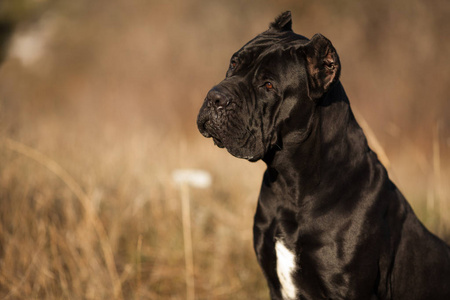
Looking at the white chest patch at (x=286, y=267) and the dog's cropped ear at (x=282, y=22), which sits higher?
the dog's cropped ear at (x=282, y=22)

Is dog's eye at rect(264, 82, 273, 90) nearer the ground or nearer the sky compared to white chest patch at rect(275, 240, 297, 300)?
nearer the sky

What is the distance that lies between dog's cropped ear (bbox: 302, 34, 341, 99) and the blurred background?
114cm

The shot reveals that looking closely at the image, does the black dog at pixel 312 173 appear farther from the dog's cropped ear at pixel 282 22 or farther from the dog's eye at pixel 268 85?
the dog's cropped ear at pixel 282 22

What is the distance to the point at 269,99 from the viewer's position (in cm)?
212

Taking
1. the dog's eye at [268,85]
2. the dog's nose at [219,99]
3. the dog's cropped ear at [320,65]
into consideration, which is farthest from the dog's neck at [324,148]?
the dog's nose at [219,99]

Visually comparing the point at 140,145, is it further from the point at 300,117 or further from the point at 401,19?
the point at 401,19

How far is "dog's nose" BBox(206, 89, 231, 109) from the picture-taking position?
2.04 metres

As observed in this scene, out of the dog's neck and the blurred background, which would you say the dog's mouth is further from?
the blurred background

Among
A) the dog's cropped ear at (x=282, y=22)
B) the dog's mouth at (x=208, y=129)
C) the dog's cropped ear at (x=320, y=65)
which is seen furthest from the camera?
the dog's cropped ear at (x=282, y=22)

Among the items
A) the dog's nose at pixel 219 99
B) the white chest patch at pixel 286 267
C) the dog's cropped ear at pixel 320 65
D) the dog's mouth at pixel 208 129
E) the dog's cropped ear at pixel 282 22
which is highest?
the dog's cropped ear at pixel 282 22

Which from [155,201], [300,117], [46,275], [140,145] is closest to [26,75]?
[140,145]

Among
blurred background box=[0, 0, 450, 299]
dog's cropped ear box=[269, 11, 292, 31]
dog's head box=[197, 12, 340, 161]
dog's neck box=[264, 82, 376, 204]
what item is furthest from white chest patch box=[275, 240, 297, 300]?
dog's cropped ear box=[269, 11, 292, 31]

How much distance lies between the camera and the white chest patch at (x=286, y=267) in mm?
2193

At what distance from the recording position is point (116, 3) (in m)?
12.6
